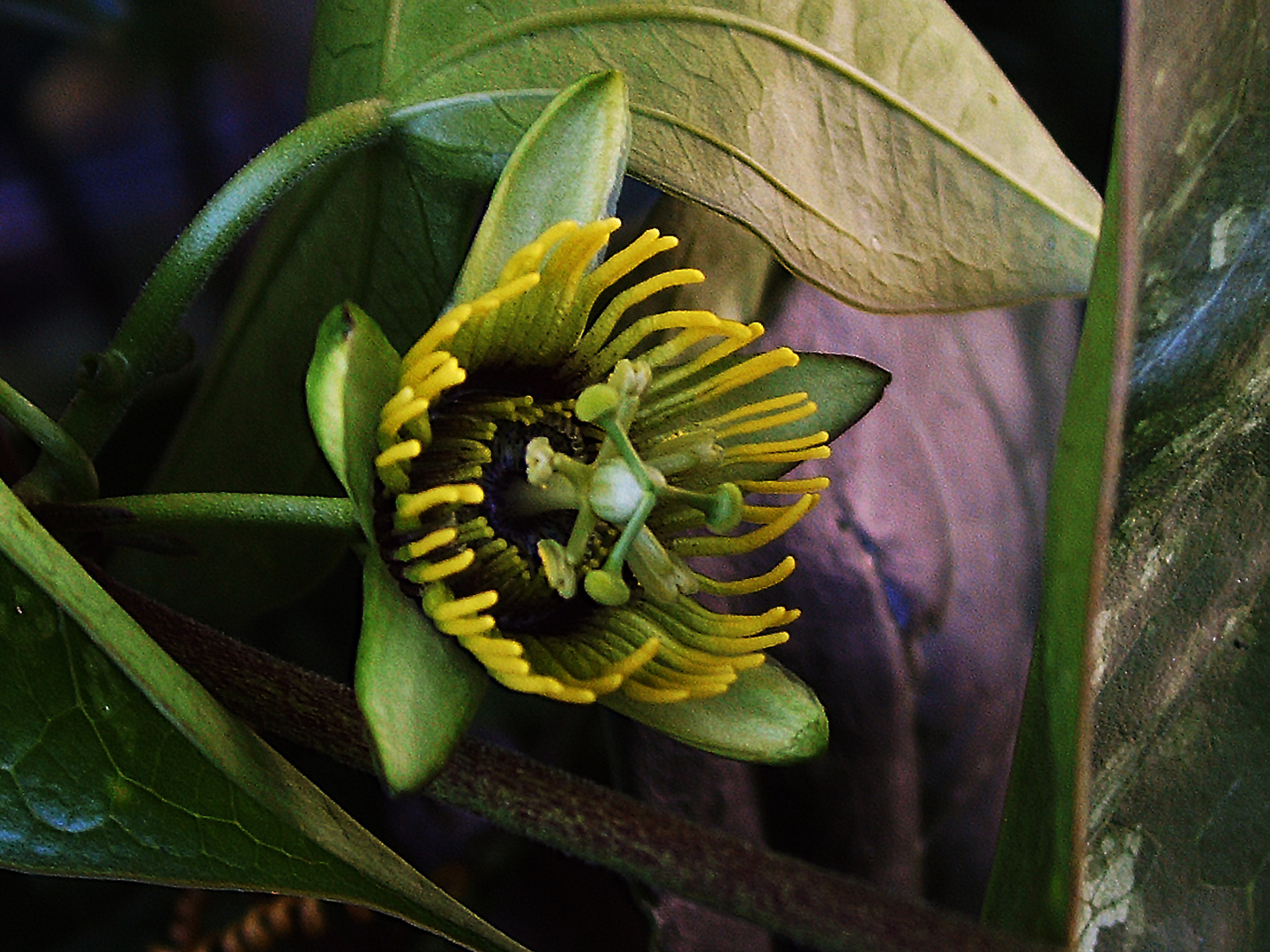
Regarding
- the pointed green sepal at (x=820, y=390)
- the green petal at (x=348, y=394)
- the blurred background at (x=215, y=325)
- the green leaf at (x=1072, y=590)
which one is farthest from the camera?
the blurred background at (x=215, y=325)

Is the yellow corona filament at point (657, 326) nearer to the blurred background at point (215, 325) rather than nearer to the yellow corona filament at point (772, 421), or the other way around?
the yellow corona filament at point (772, 421)

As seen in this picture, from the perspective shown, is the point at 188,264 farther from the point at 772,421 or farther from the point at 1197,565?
the point at 1197,565

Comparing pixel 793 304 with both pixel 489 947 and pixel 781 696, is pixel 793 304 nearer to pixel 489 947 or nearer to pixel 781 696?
pixel 781 696

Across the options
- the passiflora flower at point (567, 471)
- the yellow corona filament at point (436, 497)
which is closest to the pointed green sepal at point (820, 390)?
the passiflora flower at point (567, 471)

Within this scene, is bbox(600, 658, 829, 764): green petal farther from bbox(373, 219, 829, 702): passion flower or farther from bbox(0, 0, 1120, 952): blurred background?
bbox(0, 0, 1120, 952): blurred background

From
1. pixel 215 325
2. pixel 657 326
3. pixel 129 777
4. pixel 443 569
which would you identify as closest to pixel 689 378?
pixel 657 326
